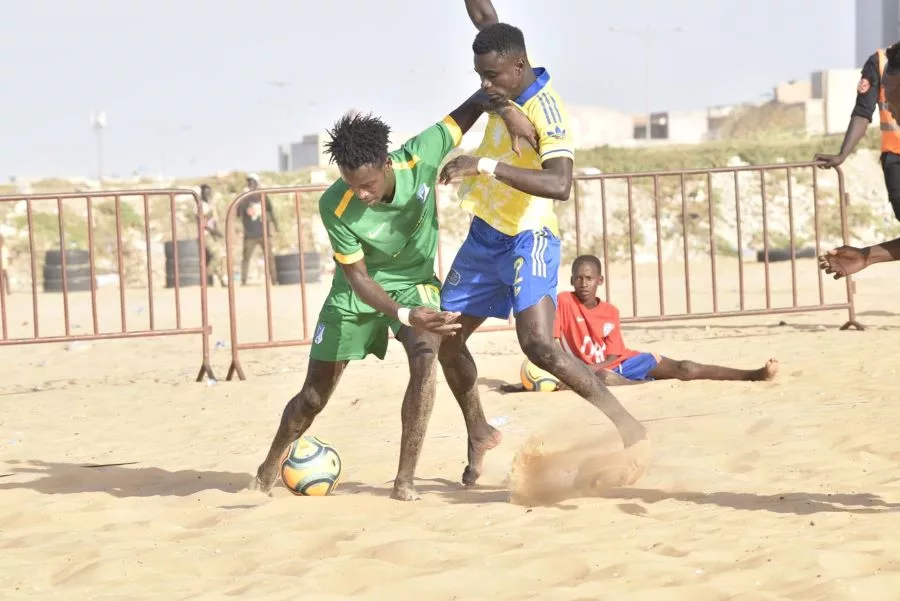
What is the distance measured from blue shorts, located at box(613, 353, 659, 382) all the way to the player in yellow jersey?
307 cm

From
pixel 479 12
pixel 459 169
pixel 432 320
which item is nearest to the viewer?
pixel 459 169

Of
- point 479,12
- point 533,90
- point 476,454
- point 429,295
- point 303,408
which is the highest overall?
point 479,12

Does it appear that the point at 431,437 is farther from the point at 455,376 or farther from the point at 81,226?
the point at 81,226

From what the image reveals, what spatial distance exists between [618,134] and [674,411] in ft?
322

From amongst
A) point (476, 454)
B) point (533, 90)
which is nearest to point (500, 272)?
point (533, 90)

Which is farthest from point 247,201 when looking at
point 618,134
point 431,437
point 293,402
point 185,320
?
point 618,134

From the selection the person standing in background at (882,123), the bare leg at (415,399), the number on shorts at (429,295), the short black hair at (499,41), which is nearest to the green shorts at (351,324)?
the number on shorts at (429,295)

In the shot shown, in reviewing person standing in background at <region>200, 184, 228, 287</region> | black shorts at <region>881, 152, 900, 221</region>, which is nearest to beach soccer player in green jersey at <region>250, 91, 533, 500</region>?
black shorts at <region>881, 152, 900, 221</region>

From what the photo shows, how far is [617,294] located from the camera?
62.2 ft

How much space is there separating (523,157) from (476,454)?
1504 mm

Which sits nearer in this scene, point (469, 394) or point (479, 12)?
point (469, 394)

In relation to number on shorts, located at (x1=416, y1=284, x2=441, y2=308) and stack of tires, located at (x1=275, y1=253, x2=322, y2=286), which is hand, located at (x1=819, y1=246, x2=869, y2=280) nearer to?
number on shorts, located at (x1=416, y1=284, x2=441, y2=308)

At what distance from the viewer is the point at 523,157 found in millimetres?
5820

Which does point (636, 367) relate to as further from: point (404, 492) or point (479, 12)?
point (404, 492)
